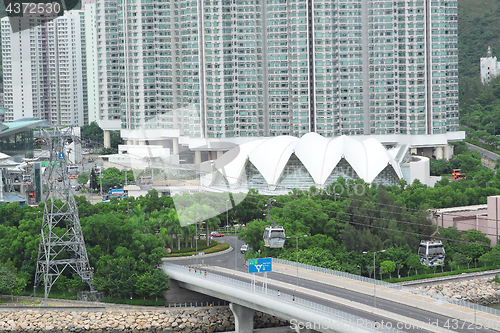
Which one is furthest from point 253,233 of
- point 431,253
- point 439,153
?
point 439,153

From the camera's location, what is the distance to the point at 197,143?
7475 cm

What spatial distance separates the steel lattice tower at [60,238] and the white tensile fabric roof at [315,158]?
20754 mm

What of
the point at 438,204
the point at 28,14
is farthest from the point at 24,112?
the point at 438,204

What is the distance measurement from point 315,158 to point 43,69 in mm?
49348

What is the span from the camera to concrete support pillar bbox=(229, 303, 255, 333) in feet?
123

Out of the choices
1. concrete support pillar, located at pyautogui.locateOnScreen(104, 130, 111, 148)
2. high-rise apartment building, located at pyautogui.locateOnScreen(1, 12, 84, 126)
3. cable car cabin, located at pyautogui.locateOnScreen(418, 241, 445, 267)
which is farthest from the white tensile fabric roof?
high-rise apartment building, located at pyautogui.locateOnScreen(1, 12, 84, 126)

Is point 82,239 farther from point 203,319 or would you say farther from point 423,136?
point 423,136

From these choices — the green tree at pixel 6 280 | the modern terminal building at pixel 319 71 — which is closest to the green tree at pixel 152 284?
the green tree at pixel 6 280

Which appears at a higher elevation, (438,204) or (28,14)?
(28,14)

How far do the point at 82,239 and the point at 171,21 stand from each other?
136 ft

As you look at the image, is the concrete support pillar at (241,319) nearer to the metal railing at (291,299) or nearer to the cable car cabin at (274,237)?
the metal railing at (291,299)

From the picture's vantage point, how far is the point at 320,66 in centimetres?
7394

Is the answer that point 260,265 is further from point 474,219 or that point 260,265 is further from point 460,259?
point 474,219

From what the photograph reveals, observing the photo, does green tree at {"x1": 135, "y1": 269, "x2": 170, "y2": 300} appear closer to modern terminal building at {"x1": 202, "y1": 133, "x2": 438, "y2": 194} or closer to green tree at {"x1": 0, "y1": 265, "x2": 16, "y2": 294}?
green tree at {"x1": 0, "y1": 265, "x2": 16, "y2": 294}
